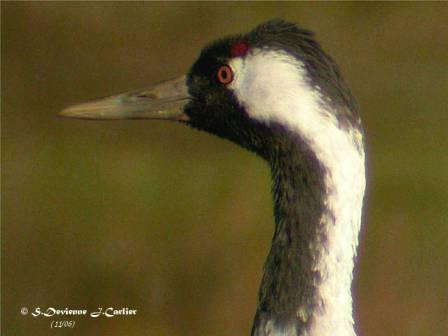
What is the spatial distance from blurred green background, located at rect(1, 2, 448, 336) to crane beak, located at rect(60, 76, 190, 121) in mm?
2657

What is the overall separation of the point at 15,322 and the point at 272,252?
3133mm

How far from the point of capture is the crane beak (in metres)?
3.42

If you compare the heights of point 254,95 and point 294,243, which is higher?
point 254,95

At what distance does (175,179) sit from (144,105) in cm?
382

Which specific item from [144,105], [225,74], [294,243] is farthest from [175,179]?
[294,243]

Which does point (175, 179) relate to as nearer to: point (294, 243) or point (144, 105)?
point (144, 105)

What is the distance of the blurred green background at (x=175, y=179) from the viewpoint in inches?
249

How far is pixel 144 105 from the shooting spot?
345 centimetres

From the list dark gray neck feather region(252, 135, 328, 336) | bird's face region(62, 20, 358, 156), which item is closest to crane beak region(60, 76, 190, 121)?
bird's face region(62, 20, 358, 156)

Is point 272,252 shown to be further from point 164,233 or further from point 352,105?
point 164,233

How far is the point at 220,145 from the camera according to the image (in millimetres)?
7598

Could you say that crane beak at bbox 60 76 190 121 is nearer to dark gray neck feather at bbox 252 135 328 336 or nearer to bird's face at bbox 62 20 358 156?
bird's face at bbox 62 20 358 156

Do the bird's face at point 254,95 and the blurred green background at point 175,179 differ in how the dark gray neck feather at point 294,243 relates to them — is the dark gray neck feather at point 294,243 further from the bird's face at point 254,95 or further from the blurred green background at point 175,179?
the blurred green background at point 175,179

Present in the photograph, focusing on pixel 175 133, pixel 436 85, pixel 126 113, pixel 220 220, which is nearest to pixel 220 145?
pixel 175 133
